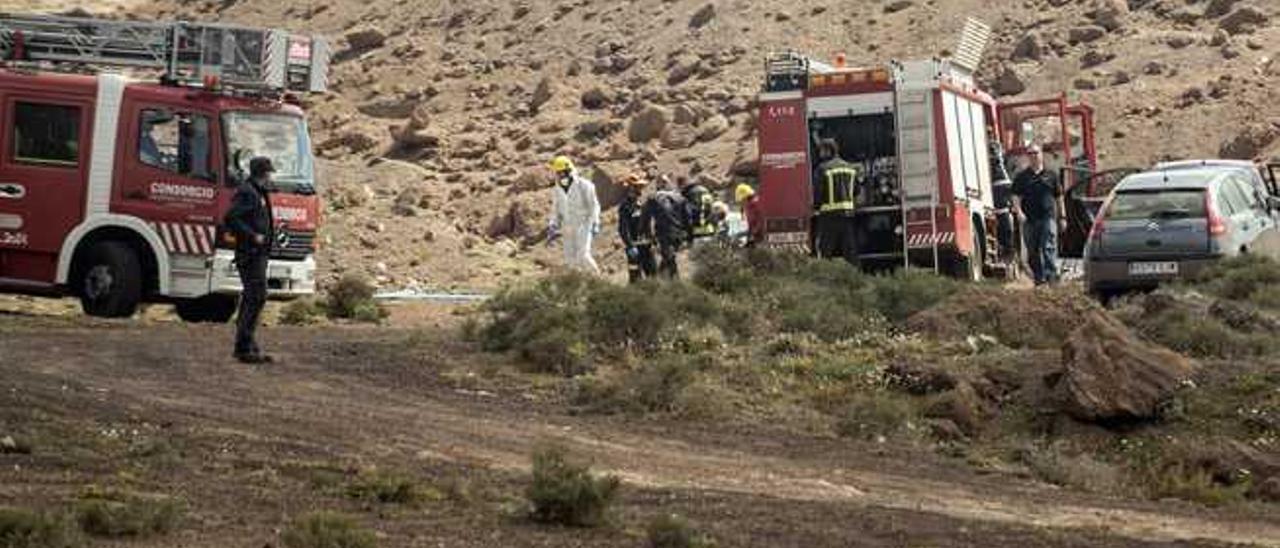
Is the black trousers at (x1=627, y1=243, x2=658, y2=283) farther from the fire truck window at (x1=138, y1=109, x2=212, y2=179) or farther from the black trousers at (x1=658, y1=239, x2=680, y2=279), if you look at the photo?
the fire truck window at (x1=138, y1=109, x2=212, y2=179)

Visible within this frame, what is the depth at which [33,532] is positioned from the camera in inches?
384

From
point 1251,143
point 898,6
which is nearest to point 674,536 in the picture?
point 1251,143

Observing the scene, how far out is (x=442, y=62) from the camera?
1937 inches

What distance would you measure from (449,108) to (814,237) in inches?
781

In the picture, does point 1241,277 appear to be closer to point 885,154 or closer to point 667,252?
point 885,154

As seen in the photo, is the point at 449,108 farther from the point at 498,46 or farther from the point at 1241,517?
the point at 1241,517

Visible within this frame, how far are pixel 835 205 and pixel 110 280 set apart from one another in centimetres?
810

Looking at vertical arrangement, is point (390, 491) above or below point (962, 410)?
below

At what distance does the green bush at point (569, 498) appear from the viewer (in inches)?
449

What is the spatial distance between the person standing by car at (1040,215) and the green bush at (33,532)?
17.9 metres

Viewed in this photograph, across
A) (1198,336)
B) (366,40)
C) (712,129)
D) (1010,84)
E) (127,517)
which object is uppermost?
(366,40)

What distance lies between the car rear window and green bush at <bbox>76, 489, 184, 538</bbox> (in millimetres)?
14633

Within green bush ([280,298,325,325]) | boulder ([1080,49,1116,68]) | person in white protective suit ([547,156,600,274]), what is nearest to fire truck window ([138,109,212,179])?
green bush ([280,298,325,325])

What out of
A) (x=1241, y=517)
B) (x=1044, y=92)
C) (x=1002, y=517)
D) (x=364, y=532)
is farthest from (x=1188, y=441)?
(x=1044, y=92)
